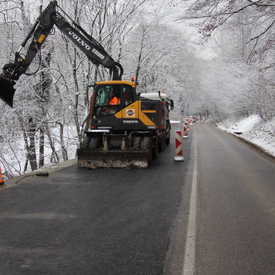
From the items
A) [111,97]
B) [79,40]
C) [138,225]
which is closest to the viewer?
[138,225]

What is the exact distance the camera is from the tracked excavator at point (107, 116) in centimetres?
980

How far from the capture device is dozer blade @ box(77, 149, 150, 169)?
975cm

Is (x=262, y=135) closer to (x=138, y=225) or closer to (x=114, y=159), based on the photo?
(x=114, y=159)

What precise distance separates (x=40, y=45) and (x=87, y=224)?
790 cm

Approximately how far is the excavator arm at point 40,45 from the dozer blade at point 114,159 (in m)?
2.91

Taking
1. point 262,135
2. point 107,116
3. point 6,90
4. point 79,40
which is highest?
point 79,40

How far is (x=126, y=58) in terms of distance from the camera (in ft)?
68.7

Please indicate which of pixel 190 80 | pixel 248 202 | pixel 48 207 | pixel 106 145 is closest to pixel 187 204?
pixel 248 202

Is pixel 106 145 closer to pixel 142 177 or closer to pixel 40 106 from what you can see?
pixel 142 177

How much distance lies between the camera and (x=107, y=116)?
11109 millimetres

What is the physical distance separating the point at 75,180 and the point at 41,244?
13.2ft

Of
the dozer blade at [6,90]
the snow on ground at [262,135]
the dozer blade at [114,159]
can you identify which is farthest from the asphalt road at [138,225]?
the snow on ground at [262,135]

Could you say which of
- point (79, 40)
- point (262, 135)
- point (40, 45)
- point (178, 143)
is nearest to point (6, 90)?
point (40, 45)

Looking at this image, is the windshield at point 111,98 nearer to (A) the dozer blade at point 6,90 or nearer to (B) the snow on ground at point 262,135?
(A) the dozer blade at point 6,90
